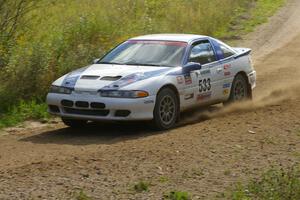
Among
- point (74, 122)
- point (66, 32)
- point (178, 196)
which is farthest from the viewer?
point (66, 32)

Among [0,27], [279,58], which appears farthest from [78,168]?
[279,58]

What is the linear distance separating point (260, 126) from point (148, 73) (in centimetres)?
184

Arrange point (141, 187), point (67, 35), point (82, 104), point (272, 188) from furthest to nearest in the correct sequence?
point (67, 35)
point (82, 104)
point (141, 187)
point (272, 188)

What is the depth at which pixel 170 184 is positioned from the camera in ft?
25.8

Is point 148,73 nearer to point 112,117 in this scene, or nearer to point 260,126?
point 112,117

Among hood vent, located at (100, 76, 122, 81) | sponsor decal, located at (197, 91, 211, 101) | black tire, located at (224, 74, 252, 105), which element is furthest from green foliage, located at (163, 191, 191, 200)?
black tire, located at (224, 74, 252, 105)

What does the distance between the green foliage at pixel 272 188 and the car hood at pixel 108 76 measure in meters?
3.48

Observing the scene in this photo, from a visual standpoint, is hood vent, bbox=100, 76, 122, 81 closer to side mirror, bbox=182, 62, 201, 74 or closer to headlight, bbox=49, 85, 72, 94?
headlight, bbox=49, 85, 72, 94

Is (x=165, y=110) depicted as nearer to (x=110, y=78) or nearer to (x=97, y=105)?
(x=110, y=78)

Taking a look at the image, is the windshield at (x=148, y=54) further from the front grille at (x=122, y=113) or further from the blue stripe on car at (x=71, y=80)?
the front grille at (x=122, y=113)

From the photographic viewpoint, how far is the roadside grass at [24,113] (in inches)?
473

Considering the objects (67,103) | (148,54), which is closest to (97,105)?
(67,103)

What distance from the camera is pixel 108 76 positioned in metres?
11.1

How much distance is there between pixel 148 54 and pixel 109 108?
160 cm
